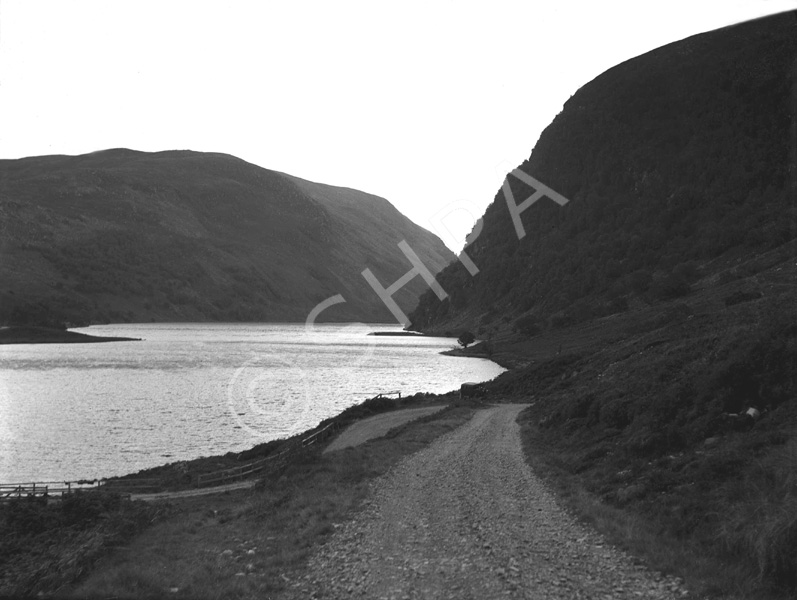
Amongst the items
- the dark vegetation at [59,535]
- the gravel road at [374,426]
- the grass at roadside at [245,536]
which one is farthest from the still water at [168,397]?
the grass at roadside at [245,536]

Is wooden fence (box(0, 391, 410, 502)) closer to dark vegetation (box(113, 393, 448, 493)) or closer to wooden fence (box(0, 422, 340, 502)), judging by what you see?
wooden fence (box(0, 422, 340, 502))

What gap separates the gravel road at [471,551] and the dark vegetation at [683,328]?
3.43ft

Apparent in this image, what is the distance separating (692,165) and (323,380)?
116m

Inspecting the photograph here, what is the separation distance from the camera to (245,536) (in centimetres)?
2127

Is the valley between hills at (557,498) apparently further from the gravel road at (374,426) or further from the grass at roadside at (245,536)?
the gravel road at (374,426)

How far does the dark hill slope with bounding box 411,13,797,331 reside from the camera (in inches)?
5458

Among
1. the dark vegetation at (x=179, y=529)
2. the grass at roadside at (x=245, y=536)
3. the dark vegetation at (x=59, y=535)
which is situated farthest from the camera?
the dark vegetation at (x=59, y=535)

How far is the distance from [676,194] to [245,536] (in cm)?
16510

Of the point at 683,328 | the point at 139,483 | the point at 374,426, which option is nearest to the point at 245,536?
the point at 139,483

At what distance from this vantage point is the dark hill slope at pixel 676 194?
139 m

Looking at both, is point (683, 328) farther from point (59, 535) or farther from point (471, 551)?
point (59, 535)

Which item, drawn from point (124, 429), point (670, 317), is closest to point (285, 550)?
point (124, 429)

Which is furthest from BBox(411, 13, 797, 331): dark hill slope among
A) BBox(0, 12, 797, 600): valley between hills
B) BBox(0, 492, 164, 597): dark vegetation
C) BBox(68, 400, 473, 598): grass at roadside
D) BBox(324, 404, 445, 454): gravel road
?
BBox(0, 492, 164, 597): dark vegetation

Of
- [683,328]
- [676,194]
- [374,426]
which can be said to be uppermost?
[676,194]
